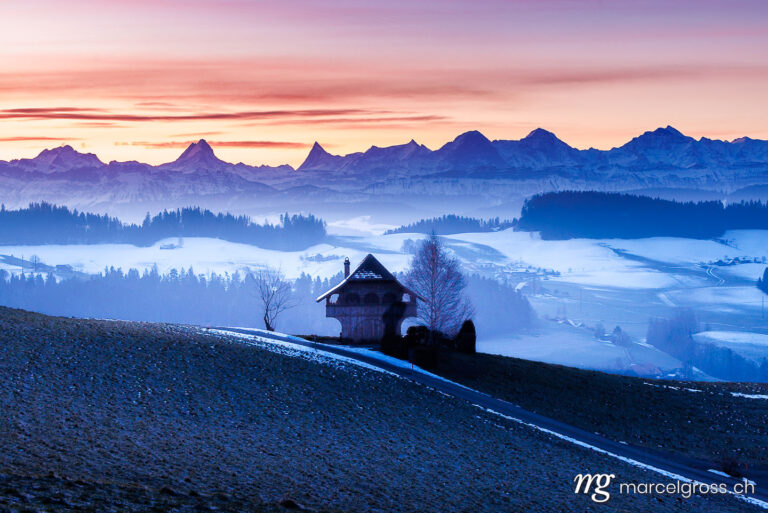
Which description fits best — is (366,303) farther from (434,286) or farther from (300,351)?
(300,351)

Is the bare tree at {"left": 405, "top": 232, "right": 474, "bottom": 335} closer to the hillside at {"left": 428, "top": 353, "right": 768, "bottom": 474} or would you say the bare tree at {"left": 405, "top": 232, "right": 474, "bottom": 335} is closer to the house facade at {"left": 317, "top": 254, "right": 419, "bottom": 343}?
the house facade at {"left": 317, "top": 254, "right": 419, "bottom": 343}

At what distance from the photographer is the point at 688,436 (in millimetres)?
44625

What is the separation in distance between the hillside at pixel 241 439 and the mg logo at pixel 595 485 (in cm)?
44

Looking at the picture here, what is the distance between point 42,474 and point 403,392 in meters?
23.5

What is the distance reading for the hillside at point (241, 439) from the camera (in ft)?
70.8

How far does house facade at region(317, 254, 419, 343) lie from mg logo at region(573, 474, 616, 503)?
30085 mm

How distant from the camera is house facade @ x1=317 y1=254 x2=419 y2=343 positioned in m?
61.0

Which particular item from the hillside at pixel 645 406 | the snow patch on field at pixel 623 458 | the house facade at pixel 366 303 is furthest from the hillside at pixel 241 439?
the house facade at pixel 366 303

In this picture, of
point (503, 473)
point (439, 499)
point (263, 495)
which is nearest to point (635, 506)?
point (503, 473)

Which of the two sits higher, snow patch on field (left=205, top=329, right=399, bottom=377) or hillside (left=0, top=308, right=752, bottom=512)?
snow patch on field (left=205, top=329, right=399, bottom=377)

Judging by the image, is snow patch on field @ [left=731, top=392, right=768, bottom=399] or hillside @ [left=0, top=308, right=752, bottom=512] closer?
hillside @ [left=0, top=308, right=752, bottom=512]

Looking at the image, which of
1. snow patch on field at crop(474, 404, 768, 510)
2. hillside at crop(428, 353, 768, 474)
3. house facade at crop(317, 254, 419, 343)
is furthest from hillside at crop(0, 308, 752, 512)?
house facade at crop(317, 254, 419, 343)

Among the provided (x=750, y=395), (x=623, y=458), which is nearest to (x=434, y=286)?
(x=750, y=395)

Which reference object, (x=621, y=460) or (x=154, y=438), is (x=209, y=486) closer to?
(x=154, y=438)
